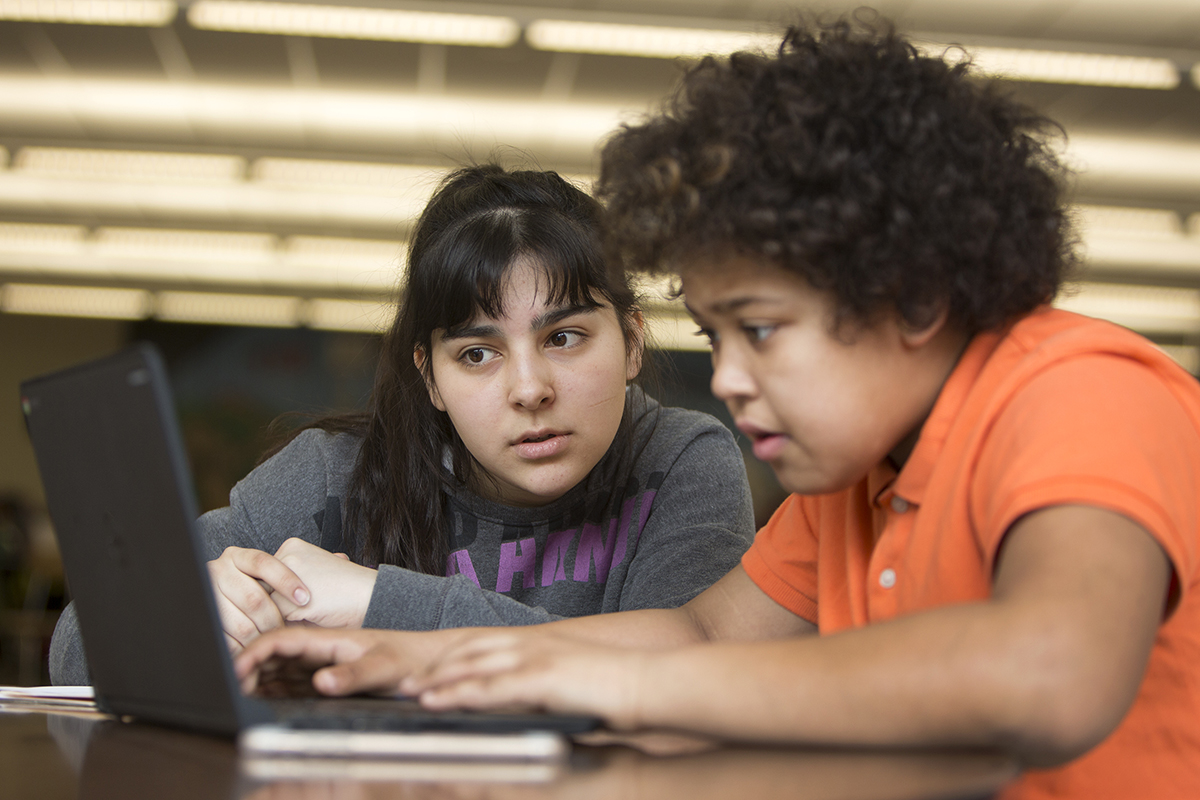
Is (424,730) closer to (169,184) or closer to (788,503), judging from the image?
(788,503)

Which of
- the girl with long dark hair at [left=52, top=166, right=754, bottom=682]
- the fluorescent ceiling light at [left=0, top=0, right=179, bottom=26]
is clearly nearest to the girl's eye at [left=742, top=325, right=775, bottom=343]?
the girl with long dark hair at [left=52, top=166, right=754, bottom=682]

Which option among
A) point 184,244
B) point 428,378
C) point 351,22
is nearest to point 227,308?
point 184,244

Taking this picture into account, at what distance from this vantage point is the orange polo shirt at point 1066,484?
614mm

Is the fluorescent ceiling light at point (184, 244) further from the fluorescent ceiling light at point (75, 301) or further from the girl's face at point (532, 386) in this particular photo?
the girl's face at point (532, 386)

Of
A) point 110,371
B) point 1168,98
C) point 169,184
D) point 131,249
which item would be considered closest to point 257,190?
point 169,184

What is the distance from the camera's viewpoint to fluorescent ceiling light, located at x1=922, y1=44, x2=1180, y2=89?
379 cm

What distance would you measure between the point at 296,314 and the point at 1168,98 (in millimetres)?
6814

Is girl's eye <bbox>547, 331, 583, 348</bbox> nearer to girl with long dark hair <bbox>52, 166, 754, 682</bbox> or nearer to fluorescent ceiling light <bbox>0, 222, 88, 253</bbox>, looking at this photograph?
girl with long dark hair <bbox>52, 166, 754, 682</bbox>

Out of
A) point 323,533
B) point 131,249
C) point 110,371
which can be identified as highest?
point 131,249

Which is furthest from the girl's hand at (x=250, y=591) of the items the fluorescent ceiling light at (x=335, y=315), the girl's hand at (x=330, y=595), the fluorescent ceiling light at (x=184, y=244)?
the fluorescent ceiling light at (x=335, y=315)

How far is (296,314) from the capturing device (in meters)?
8.87

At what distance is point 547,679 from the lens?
2.02ft

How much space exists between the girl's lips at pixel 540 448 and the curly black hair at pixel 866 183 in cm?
50

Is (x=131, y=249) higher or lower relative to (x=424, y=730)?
higher
